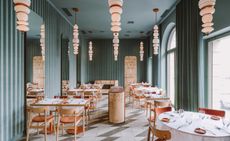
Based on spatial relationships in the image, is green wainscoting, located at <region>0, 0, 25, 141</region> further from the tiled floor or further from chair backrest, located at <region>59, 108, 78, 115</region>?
chair backrest, located at <region>59, 108, 78, 115</region>

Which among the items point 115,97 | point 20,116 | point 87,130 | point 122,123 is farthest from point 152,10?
point 20,116

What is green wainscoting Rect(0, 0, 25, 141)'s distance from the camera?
335 cm

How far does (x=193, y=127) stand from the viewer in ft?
7.91

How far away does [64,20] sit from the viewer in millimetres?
7395

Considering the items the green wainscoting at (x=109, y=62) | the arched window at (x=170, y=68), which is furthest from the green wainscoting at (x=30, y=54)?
the green wainscoting at (x=109, y=62)

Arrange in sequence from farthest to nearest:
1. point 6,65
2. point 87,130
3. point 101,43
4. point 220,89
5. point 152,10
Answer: point 101,43, point 152,10, point 87,130, point 220,89, point 6,65

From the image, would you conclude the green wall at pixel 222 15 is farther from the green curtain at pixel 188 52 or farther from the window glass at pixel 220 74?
the green curtain at pixel 188 52

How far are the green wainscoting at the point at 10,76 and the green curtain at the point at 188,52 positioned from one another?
4503mm

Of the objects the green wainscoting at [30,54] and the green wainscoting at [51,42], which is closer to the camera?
the green wainscoting at [30,54]

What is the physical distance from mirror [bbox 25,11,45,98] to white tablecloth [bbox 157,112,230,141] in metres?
3.57

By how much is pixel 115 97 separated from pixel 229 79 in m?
2.95

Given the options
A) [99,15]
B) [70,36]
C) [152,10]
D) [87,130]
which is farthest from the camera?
[70,36]

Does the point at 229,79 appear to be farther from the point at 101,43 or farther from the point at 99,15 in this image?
the point at 101,43

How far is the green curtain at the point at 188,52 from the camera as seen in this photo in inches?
172
